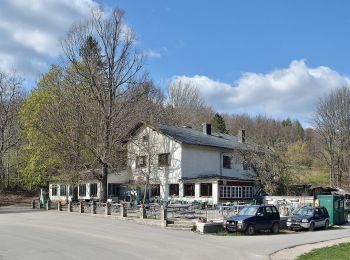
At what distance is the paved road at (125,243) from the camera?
53.7 ft

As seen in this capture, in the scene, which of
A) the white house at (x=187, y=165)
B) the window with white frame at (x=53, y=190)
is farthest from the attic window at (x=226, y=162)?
the window with white frame at (x=53, y=190)

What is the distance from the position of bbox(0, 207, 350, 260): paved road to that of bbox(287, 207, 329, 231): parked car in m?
2.35

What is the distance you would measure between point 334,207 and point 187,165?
17762 mm

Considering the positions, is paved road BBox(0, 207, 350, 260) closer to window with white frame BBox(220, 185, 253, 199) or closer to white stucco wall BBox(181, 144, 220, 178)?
window with white frame BBox(220, 185, 253, 199)

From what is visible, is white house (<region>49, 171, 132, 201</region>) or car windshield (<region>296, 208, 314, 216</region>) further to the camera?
white house (<region>49, 171, 132, 201</region>)

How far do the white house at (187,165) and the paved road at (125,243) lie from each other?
704 inches

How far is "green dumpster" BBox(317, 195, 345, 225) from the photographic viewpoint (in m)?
32.6

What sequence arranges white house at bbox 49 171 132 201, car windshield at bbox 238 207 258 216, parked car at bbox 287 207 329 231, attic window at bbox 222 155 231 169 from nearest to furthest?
1. car windshield at bbox 238 207 258 216
2. parked car at bbox 287 207 329 231
3. attic window at bbox 222 155 231 169
4. white house at bbox 49 171 132 201

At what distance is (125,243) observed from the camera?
774 inches

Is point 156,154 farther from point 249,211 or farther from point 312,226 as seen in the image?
point 249,211

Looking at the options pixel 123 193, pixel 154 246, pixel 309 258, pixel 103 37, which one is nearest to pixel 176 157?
pixel 123 193

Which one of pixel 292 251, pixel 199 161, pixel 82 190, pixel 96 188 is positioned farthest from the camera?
pixel 82 190

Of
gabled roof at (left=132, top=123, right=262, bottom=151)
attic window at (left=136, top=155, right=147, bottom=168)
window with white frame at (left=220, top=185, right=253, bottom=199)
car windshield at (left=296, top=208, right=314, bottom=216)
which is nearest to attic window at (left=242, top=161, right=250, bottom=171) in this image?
gabled roof at (left=132, top=123, right=262, bottom=151)

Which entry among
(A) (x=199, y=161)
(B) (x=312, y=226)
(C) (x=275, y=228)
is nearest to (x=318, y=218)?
(B) (x=312, y=226)
